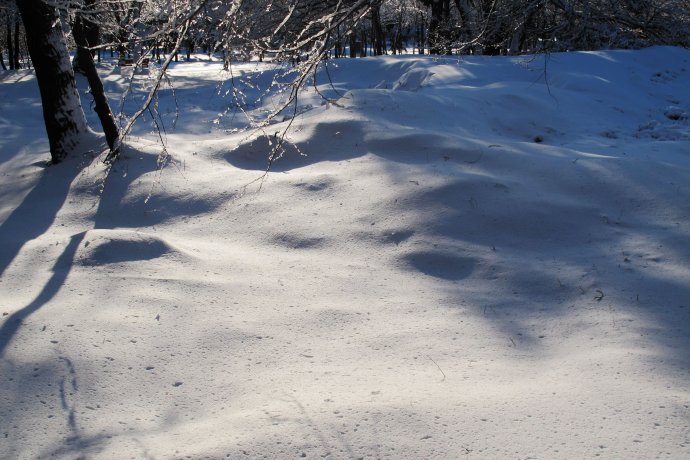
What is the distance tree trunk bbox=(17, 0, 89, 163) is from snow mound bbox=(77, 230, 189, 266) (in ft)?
11.1

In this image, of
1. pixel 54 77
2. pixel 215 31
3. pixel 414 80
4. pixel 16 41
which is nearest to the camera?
pixel 215 31

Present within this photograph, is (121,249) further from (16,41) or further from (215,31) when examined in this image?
(16,41)

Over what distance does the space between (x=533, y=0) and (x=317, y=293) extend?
3068 millimetres

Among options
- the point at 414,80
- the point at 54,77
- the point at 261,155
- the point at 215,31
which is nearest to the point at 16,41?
the point at 414,80

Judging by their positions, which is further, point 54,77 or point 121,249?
point 54,77

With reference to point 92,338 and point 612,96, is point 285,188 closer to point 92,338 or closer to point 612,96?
point 92,338

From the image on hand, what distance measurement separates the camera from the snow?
113 inches

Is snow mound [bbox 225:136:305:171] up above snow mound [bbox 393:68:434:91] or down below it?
below

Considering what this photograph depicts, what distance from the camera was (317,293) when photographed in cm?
455

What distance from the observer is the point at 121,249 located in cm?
511

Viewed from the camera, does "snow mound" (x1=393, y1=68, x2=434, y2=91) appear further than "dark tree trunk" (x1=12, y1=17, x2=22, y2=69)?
No

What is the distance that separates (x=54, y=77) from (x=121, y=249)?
398 centimetres

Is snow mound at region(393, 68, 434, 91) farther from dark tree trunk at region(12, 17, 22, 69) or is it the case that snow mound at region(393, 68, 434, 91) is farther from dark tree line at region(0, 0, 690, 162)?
dark tree trunk at region(12, 17, 22, 69)

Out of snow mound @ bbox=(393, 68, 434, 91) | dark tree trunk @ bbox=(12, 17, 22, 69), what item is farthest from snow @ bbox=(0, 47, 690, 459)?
dark tree trunk @ bbox=(12, 17, 22, 69)
